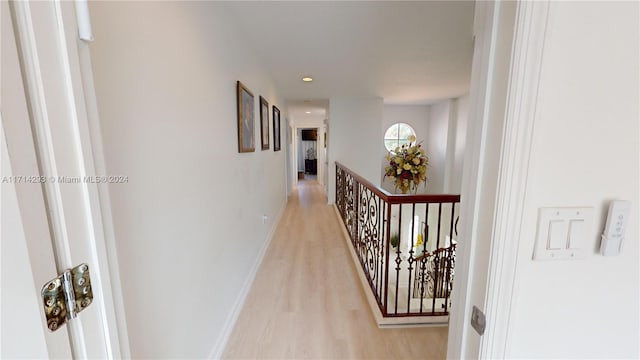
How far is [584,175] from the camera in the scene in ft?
1.78

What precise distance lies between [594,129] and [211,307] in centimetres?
178

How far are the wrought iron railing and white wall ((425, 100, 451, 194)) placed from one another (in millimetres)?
2715

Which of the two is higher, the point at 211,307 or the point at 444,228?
the point at 211,307

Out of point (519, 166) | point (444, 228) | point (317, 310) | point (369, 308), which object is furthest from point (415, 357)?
point (444, 228)

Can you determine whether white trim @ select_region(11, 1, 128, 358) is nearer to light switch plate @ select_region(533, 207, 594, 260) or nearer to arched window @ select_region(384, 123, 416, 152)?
light switch plate @ select_region(533, 207, 594, 260)

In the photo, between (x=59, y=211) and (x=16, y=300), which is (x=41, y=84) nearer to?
(x=59, y=211)

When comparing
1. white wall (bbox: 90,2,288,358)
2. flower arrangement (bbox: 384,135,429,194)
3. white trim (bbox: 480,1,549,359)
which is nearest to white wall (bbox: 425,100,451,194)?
flower arrangement (bbox: 384,135,429,194)

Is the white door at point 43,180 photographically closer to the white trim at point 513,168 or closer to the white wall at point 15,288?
the white wall at point 15,288

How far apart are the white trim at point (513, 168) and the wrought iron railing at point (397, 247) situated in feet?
3.73

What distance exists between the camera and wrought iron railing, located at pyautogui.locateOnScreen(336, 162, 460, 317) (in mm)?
1848

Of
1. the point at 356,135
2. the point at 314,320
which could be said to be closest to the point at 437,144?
the point at 356,135

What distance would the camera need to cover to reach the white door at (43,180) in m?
0.38

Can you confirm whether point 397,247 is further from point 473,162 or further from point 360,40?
point 360,40

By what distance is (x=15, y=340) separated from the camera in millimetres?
391
